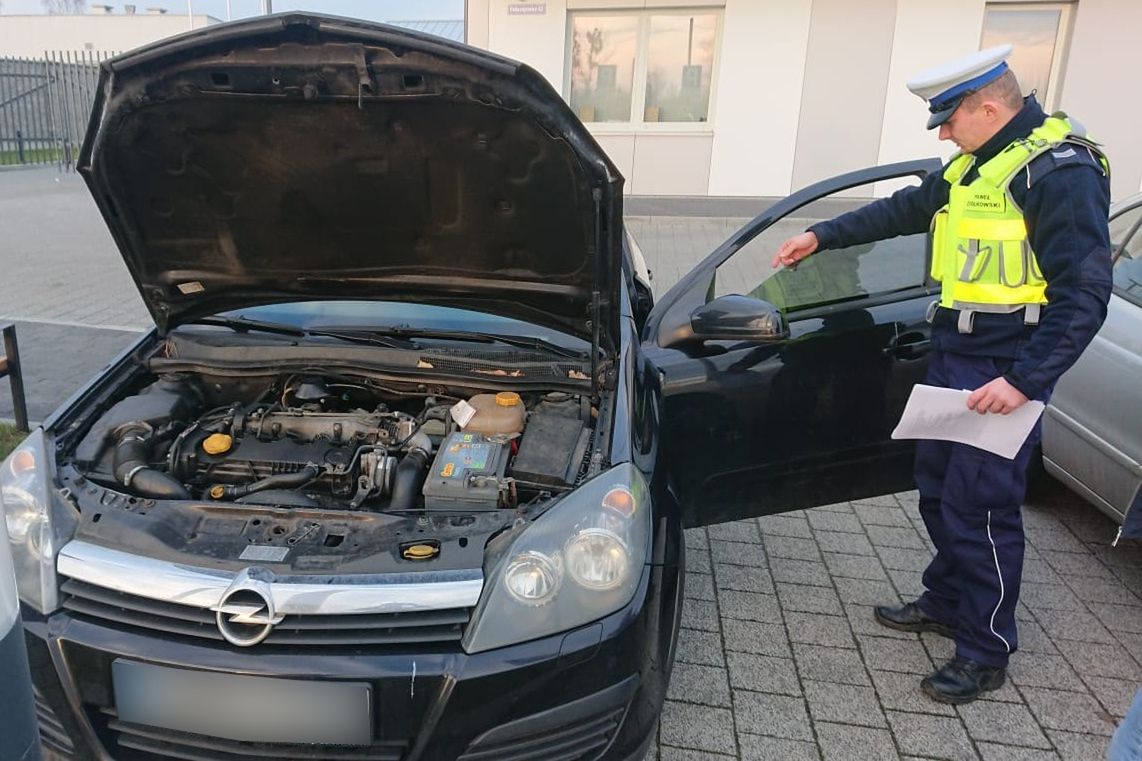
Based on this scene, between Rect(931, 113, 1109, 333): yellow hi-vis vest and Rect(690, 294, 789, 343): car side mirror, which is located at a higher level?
Rect(931, 113, 1109, 333): yellow hi-vis vest

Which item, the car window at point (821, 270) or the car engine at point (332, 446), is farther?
the car window at point (821, 270)

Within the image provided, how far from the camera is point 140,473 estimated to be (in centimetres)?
221

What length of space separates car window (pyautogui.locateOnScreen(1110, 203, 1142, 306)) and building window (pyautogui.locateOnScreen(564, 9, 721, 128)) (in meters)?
7.64

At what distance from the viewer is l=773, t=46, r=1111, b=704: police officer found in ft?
7.27

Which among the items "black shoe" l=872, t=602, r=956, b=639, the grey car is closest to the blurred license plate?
"black shoe" l=872, t=602, r=956, b=639

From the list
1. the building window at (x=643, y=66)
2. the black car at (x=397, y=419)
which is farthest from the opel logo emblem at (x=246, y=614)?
the building window at (x=643, y=66)

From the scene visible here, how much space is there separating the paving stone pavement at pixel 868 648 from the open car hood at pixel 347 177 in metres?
1.23

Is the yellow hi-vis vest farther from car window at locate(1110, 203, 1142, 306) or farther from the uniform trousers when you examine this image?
car window at locate(1110, 203, 1142, 306)

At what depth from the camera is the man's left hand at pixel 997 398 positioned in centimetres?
229

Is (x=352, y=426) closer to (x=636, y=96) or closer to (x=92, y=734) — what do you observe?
(x=92, y=734)

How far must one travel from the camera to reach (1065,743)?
2.45 meters

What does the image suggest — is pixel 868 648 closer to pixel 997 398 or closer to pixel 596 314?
pixel 997 398

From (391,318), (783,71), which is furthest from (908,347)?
(783,71)

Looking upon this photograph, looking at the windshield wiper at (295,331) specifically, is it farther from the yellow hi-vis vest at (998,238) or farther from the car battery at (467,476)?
the yellow hi-vis vest at (998,238)
